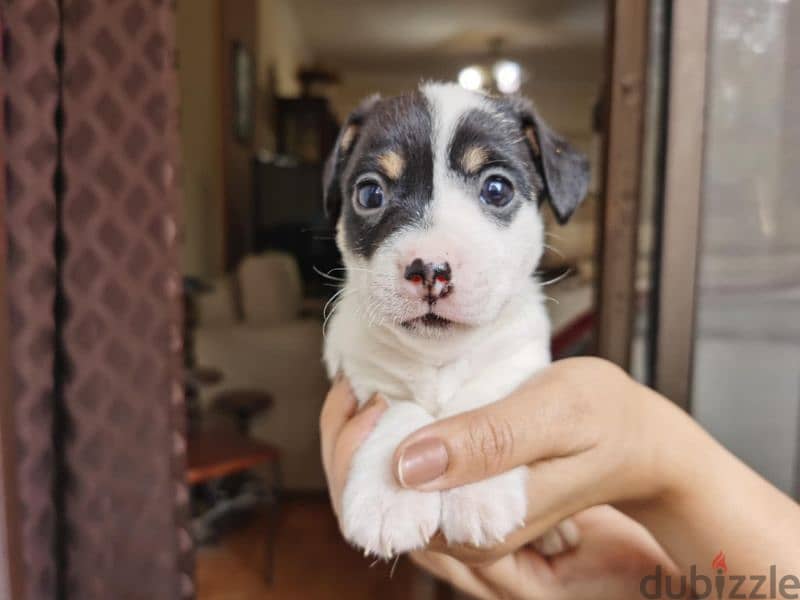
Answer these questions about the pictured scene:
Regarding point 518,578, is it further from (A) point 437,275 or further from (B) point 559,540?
(A) point 437,275

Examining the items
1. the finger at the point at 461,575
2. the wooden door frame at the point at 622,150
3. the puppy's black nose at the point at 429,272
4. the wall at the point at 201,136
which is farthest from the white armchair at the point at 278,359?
the puppy's black nose at the point at 429,272

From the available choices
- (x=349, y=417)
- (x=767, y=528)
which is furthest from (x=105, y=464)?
(x=767, y=528)

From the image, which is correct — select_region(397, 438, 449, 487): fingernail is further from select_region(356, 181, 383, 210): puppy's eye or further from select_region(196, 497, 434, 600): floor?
select_region(196, 497, 434, 600): floor

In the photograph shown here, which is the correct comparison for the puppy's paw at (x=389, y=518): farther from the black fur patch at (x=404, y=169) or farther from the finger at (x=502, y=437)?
the black fur patch at (x=404, y=169)

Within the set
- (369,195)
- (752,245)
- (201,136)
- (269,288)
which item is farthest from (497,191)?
(201,136)

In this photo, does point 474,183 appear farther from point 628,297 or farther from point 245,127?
point 245,127
